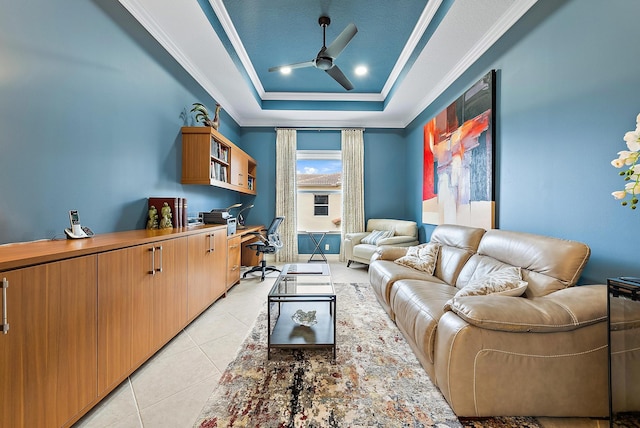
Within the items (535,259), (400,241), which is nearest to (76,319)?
(535,259)

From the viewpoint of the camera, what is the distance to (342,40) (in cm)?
255

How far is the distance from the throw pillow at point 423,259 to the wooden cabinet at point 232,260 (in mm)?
2091

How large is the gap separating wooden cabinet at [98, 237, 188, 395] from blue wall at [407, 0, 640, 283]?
2923 mm

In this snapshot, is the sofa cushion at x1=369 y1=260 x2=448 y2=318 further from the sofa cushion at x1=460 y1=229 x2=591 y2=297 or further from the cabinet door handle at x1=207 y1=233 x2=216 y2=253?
the cabinet door handle at x1=207 y1=233 x2=216 y2=253

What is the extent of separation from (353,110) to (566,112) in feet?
11.1

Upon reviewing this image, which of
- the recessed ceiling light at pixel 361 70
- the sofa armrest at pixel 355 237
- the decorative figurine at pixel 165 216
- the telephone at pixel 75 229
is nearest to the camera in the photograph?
the telephone at pixel 75 229

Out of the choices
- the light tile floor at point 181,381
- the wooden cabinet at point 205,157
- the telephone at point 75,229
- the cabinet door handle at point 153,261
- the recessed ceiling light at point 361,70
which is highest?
the recessed ceiling light at point 361,70

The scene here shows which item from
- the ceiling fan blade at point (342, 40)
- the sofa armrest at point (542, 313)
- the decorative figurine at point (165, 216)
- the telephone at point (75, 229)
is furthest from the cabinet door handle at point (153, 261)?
the ceiling fan blade at point (342, 40)

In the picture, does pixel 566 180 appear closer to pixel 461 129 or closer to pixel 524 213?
pixel 524 213

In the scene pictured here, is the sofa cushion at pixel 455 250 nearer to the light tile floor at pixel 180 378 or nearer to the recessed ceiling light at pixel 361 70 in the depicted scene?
the light tile floor at pixel 180 378

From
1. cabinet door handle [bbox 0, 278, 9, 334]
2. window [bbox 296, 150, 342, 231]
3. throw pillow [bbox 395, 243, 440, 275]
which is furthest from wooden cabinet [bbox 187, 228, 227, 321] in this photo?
window [bbox 296, 150, 342, 231]

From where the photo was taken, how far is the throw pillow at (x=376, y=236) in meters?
4.63

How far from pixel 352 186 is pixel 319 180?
0.84 metres

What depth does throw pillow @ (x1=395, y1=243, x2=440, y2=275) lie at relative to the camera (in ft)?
9.06
